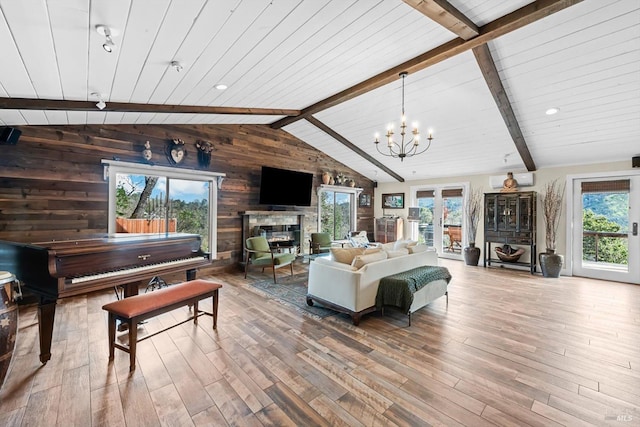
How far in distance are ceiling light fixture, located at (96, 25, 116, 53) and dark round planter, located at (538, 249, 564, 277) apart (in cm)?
749

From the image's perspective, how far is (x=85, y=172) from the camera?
13.8 ft

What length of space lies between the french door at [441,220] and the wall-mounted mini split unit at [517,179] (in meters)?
0.86

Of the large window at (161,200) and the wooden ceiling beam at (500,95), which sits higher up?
the wooden ceiling beam at (500,95)

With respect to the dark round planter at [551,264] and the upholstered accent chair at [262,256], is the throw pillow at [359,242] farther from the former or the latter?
the dark round planter at [551,264]

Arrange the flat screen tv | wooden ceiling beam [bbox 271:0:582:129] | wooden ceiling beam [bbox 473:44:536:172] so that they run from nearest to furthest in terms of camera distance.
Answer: wooden ceiling beam [bbox 271:0:582:129] < wooden ceiling beam [bbox 473:44:536:172] < the flat screen tv

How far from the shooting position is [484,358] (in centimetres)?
255

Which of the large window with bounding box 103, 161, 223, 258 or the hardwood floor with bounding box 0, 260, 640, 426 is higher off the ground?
the large window with bounding box 103, 161, 223, 258

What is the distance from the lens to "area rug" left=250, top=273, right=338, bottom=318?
3739 millimetres

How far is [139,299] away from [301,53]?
2.90 meters

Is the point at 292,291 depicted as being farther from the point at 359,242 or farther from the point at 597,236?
the point at 597,236

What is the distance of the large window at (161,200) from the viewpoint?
4.52m

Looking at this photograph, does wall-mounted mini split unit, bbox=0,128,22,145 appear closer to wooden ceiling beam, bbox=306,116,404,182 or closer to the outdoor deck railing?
wooden ceiling beam, bbox=306,116,404,182

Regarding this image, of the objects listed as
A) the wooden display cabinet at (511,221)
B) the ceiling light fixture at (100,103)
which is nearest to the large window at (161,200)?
the ceiling light fixture at (100,103)

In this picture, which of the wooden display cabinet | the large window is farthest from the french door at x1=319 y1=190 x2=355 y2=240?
the wooden display cabinet
